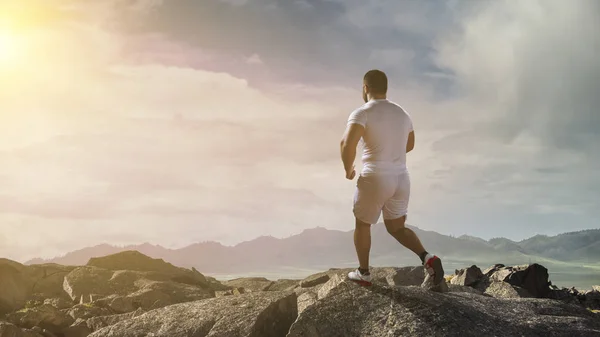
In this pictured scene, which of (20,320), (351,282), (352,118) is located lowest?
(20,320)

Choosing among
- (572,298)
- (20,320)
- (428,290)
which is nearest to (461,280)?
(572,298)

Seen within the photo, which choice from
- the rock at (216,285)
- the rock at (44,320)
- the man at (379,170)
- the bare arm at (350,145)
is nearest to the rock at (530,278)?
the rock at (216,285)

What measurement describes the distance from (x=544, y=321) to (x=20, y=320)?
10.3m

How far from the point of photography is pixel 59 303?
Answer: 14.4 meters

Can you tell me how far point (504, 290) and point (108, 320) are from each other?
1024 cm

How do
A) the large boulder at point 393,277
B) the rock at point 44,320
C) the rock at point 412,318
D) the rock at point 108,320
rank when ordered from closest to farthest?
the rock at point 412,318 → the rock at point 108,320 → the rock at point 44,320 → the large boulder at point 393,277

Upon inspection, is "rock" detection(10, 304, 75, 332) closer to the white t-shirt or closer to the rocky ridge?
the rocky ridge

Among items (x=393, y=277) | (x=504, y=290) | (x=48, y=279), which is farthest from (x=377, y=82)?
(x=48, y=279)

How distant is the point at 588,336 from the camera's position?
23.8ft

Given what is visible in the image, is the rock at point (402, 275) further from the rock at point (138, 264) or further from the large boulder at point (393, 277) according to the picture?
the rock at point (138, 264)

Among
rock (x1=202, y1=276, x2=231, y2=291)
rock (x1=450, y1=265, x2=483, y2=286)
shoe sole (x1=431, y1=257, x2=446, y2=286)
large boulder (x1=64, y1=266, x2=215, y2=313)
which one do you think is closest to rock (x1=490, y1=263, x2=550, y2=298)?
rock (x1=450, y1=265, x2=483, y2=286)

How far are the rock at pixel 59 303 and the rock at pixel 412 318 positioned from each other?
9.24m

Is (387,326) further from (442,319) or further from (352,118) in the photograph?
(352,118)

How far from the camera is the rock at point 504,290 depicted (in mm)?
14438
